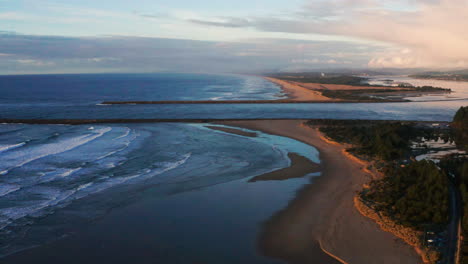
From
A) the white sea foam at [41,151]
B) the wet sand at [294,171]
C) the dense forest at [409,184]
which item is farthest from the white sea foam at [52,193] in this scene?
the dense forest at [409,184]

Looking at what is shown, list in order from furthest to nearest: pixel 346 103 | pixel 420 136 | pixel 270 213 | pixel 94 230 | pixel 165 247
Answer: pixel 346 103 → pixel 420 136 → pixel 270 213 → pixel 94 230 → pixel 165 247

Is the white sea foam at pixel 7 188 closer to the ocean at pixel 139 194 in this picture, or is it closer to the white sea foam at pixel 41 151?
the ocean at pixel 139 194

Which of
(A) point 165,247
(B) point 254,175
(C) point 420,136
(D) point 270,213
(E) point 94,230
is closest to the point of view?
(A) point 165,247

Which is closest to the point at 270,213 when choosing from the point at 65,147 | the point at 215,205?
the point at 215,205

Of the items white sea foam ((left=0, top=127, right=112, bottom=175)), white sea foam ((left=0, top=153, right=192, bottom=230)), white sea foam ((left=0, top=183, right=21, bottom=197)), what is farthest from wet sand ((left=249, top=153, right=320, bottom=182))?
white sea foam ((left=0, top=127, right=112, bottom=175))

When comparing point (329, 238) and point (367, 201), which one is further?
point (367, 201)

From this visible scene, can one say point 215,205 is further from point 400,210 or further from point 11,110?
point 11,110

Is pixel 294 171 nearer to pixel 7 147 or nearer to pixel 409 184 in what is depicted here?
pixel 409 184
